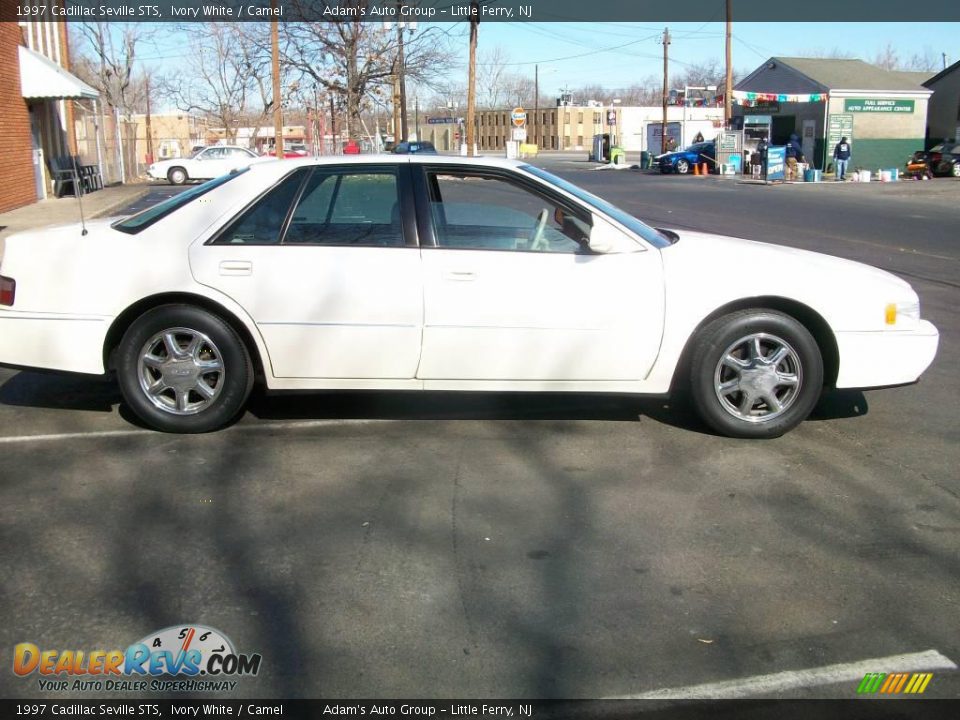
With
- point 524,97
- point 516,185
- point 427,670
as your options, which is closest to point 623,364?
point 516,185

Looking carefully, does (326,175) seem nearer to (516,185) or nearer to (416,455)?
(516,185)

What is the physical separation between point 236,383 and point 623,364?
213 cm

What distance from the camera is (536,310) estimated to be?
209 inches

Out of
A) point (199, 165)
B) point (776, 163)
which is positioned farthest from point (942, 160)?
point (199, 165)

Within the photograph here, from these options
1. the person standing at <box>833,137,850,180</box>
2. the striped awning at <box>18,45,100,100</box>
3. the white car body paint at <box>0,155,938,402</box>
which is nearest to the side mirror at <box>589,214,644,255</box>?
the white car body paint at <box>0,155,938,402</box>

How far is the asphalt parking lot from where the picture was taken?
3.29 meters

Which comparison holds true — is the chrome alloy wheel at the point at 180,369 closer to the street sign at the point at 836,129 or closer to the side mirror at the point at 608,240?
the side mirror at the point at 608,240

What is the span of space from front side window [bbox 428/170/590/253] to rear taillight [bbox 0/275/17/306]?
2393 mm

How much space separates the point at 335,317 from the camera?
5.35 m

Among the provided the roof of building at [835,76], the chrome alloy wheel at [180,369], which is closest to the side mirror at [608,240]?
the chrome alloy wheel at [180,369]

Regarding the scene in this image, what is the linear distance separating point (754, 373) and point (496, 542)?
2038mm

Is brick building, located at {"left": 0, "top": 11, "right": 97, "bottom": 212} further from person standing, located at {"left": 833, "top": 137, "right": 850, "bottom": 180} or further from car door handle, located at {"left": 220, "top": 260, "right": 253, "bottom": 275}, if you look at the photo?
person standing, located at {"left": 833, "top": 137, "right": 850, "bottom": 180}

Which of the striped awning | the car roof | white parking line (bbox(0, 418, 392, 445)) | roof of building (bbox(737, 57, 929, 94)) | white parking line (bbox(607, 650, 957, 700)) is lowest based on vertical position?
white parking line (bbox(607, 650, 957, 700))

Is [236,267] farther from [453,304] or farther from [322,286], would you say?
[453,304]
